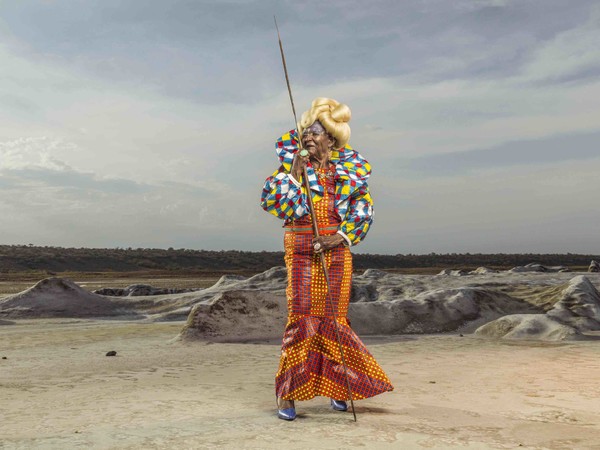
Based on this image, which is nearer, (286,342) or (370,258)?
(286,342)

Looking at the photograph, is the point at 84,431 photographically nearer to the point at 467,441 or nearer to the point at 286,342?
the point at 286,342

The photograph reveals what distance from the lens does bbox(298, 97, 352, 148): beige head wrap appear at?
Result: 4.98 metres

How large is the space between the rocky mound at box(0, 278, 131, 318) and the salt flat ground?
4.89 metres

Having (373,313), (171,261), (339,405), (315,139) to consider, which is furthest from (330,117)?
(171,261)

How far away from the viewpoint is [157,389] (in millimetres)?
5480

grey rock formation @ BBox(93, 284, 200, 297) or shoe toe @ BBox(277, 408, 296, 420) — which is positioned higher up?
grey rock formation @ BBox(93, 284, 200, 297)

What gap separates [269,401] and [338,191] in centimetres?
158

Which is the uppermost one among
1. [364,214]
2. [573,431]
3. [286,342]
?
[364,214]

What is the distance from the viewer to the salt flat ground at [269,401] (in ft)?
12.9

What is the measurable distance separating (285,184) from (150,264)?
152ft

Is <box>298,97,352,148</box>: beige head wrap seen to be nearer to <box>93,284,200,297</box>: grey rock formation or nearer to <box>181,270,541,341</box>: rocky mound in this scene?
<box>181,270,541,341</box>: rocky mound

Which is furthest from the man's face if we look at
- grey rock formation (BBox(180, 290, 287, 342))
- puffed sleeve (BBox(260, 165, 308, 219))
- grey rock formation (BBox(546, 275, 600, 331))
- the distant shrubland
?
the distant shrubland

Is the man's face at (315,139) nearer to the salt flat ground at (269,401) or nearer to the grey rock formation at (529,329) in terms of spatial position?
the salt flat ground at (269,401)

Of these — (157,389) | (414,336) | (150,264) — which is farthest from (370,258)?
(157,389)
